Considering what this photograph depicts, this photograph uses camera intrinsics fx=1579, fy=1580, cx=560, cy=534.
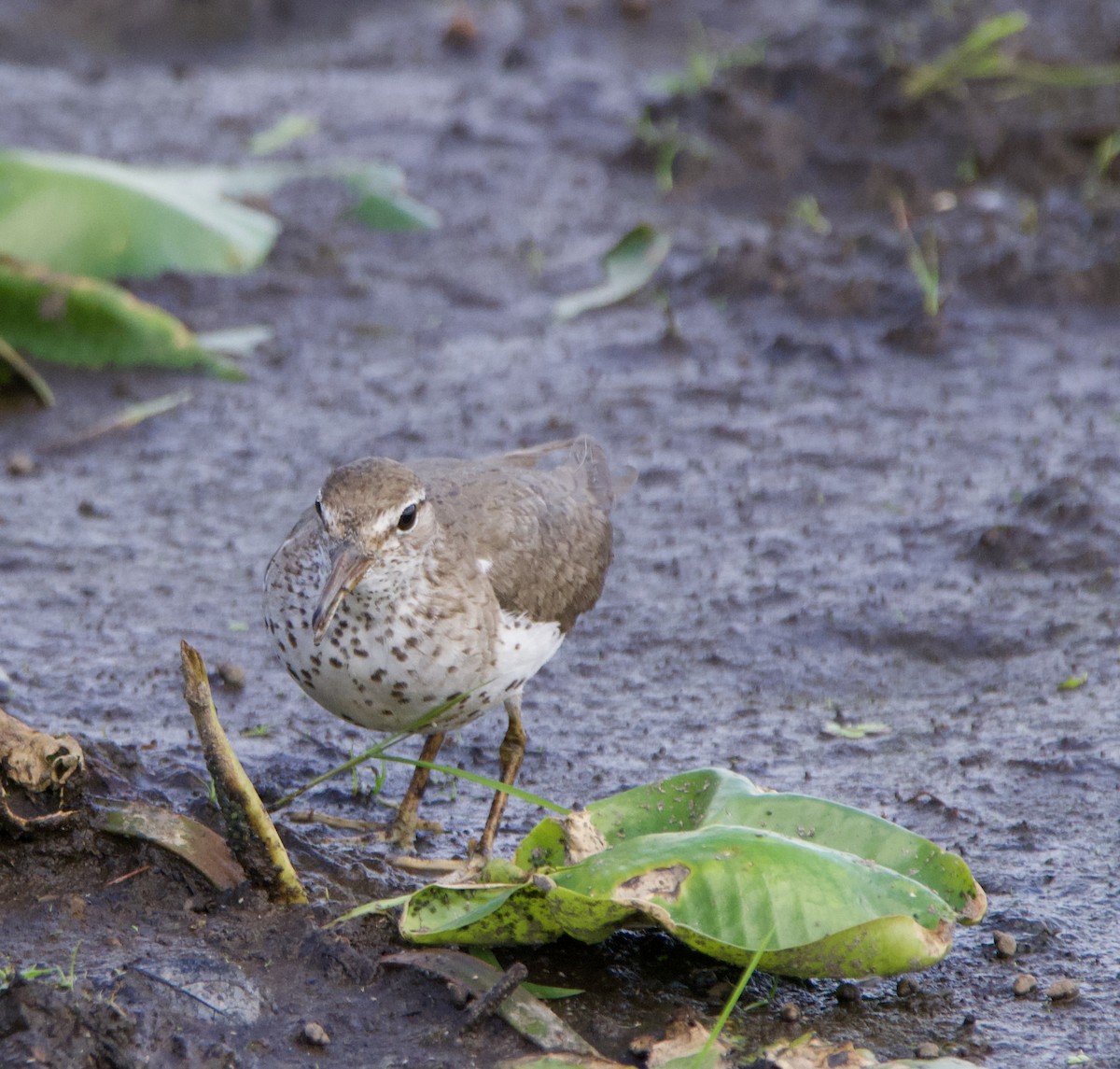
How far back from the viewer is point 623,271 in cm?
838

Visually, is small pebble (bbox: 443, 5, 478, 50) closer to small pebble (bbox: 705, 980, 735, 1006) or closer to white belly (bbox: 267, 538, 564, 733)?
white belly (bbox: 267, 538, 564, 733)

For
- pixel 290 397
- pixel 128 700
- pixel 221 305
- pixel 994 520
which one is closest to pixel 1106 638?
pixel 994 520

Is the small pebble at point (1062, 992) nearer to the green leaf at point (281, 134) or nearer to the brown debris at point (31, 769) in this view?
the brown debris at point (31, 769)

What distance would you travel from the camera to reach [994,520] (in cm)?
627

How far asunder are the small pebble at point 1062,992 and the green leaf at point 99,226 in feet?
17.3

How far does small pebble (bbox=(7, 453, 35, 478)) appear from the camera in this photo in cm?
657

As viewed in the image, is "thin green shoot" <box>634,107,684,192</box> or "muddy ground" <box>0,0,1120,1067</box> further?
"thin green shoot" <box>634,107,684,192</box>

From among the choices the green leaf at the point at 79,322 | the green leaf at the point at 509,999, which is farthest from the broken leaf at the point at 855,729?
the green leaf at the point at 79,322

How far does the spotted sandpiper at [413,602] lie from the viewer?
3900 mm

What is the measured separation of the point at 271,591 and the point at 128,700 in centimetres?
120

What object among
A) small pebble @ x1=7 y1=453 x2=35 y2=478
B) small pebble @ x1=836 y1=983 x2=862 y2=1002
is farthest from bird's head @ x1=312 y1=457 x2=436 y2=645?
small pebble @ x1=7 y1=453 x2=35 y2=478

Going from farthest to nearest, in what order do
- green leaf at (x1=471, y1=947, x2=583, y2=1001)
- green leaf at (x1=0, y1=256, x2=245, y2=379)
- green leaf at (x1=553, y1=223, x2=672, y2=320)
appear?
green leaf at (x1=553, y1=223, x2=672, y2=320) → green leaf at (x1=0, y1=256, x2=245, y2=379) → green leaf at (x1=471, y1=947, x2=583, y2=1001)

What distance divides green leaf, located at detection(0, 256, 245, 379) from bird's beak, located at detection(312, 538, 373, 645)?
3706mm

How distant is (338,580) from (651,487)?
10.0 feet
